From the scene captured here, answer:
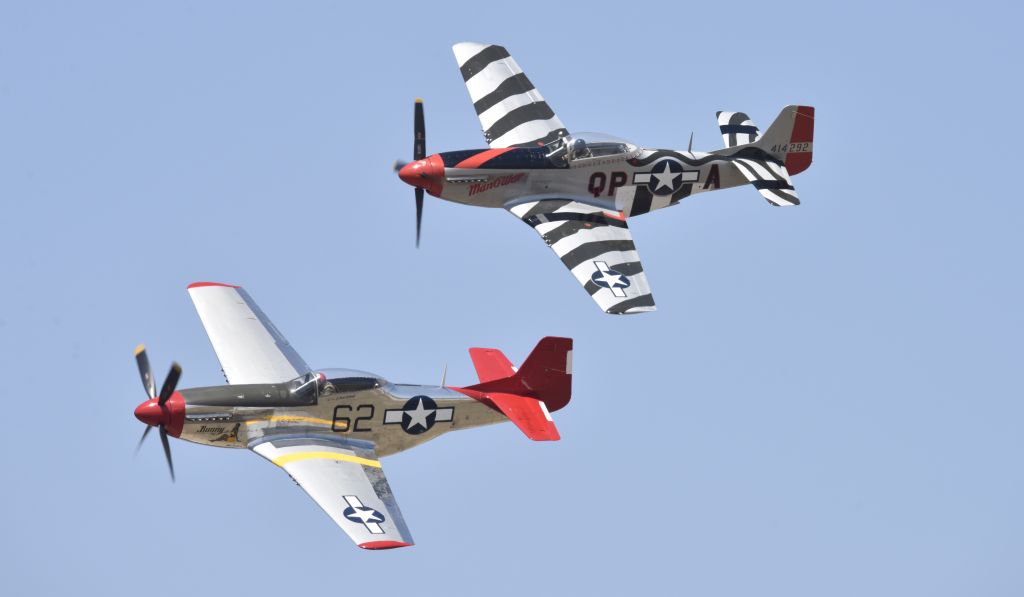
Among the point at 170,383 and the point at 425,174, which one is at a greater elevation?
the point at 425,174

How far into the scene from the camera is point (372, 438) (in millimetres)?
45562

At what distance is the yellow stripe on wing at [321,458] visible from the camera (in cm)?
4425

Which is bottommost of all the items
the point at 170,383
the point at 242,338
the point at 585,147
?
the point at 170,383

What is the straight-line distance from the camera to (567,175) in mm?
51625

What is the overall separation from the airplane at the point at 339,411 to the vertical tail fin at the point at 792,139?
8.88 metres

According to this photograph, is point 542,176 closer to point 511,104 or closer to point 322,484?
point 511,104

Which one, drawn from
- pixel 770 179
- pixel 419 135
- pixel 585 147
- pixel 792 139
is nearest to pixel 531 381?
pixel 585 147

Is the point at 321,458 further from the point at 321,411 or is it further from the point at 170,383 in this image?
the point at 170,383

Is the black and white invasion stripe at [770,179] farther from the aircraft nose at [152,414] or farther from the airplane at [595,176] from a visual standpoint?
the aircraft nose at [152,414]

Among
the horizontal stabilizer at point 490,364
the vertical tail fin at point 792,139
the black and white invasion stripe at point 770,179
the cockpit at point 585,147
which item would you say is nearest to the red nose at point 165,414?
the horizontal stabilizer at point 490,364

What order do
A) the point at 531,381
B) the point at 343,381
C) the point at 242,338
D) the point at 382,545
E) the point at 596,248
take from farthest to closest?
the point at 596,248
the point at 242,338
the point at 531,381
the point at 343,381
the point at 382,545

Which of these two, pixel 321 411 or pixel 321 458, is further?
pixel 321 411

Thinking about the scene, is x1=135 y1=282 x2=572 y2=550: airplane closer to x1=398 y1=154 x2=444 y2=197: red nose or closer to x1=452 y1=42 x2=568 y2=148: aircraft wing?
x1=398 y1=154 x2=444 y2=197: red nose

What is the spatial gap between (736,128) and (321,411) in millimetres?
14112
